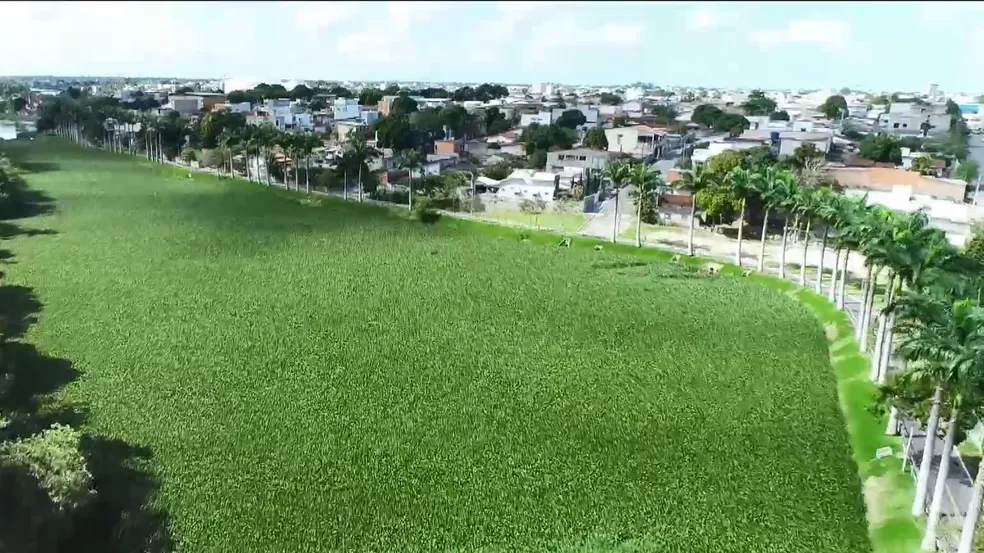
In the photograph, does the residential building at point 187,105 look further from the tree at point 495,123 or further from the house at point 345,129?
the tree at point 495,123

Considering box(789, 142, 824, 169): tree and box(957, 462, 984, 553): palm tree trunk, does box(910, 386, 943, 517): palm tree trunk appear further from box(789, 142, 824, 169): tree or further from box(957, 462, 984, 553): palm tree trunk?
box(789, 142, 824, 169): tree

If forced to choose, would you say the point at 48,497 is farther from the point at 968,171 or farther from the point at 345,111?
the point at 345,111

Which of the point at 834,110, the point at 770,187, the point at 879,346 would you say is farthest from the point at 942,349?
the point at 834,110

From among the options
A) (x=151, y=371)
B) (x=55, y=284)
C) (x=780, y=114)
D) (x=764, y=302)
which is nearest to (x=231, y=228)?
(x=55, y=284)

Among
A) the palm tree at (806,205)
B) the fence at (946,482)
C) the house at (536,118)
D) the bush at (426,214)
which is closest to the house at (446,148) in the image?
the bush at (426,214)

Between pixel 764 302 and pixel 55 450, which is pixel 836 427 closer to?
pixel 764 302

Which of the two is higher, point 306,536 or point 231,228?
point 231,228
